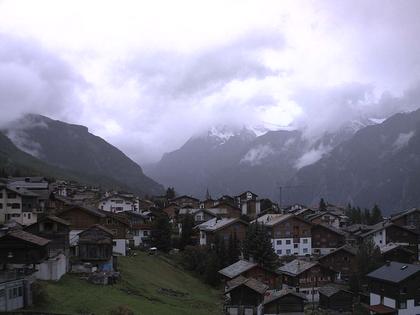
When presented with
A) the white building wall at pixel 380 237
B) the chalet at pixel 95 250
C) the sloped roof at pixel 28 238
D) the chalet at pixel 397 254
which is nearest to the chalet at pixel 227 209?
the white building wall at pixel 380 237

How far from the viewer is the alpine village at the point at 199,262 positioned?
40.9 metres

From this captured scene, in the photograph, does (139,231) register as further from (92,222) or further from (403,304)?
(403,304)

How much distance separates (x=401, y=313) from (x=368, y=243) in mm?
15468

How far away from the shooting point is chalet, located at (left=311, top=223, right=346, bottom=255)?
85.4m

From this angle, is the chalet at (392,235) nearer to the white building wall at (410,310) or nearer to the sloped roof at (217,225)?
the sloped roof at (217,225)

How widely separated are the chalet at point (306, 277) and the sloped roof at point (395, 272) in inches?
304

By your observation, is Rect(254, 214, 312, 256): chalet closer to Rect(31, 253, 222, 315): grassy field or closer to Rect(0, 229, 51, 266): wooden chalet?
Rect(31, 253, 222, 315): grassy field

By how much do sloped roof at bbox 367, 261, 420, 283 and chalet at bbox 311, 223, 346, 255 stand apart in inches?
1078

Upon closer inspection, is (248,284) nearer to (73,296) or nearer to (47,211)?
(73,296)

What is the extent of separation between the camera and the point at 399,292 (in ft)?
172

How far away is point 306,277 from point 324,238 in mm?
24967

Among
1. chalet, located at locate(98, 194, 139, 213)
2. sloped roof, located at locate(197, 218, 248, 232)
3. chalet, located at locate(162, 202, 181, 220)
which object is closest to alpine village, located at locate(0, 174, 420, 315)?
sloped roof, located at locate(197, 218, 248, 232)

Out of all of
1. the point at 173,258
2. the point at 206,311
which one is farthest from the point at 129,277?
the point at 173,258

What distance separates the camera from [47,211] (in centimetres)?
7194
